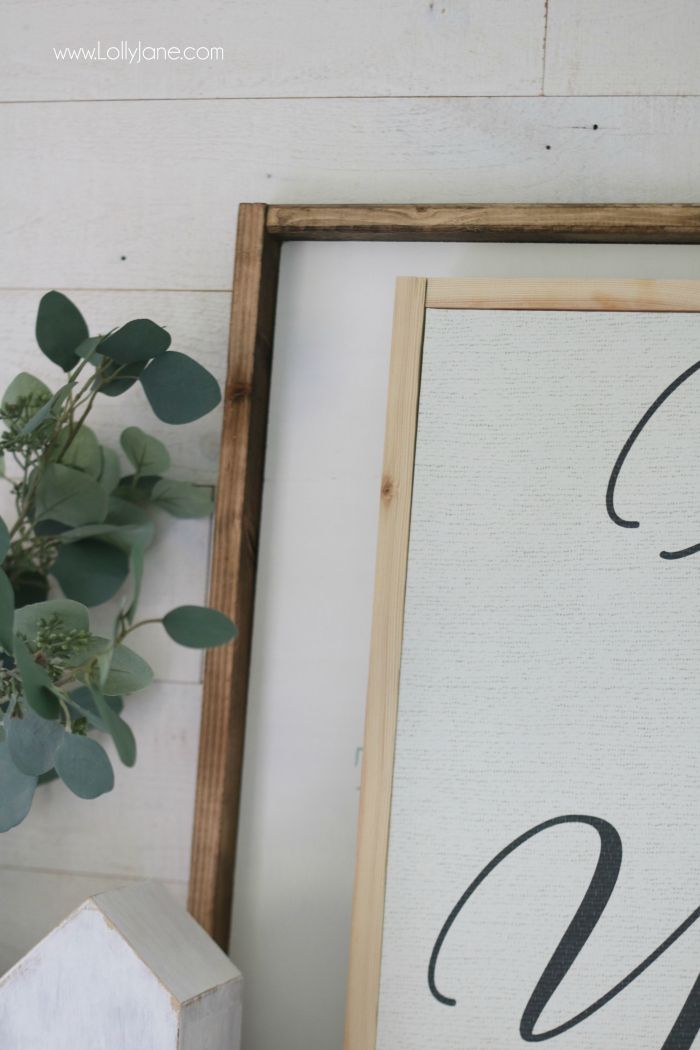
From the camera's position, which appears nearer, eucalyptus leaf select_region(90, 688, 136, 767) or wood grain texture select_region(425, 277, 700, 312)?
eucalyptus leaf select_region(90, 688, 136, 767)

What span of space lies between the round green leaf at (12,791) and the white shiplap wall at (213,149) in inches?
5.2

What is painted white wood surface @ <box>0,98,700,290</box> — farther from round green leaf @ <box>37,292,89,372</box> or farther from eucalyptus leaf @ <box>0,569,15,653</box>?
eucalyptus leaf @ <box>0,569,15,653</box>

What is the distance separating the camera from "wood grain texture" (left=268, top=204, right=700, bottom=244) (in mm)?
626

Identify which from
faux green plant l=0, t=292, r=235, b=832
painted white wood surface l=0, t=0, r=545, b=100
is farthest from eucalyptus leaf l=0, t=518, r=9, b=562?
painted white wood surface l=0, t=0, r=545, b=100

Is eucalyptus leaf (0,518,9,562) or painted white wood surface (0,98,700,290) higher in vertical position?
painted white wood surface (0,98,700,290)

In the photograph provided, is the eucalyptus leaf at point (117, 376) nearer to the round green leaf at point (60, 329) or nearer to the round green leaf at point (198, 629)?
the round green leaf at point (60, 329)

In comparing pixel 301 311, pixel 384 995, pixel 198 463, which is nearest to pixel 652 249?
pixel 301 311

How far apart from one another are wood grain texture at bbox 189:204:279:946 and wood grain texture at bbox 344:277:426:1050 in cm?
10

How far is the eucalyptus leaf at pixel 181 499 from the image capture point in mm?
651

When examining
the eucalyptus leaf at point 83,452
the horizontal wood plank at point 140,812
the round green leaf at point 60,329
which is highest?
the round green leaf at point 60,329

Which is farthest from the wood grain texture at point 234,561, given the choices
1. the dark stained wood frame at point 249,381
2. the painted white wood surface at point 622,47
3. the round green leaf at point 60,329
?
the painted white wood surface at point 622,47

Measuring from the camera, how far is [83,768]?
1.76ft

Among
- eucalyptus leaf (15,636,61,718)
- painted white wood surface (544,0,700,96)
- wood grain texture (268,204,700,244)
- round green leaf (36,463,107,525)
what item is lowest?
eucalyptus leaf (15,636,61,718)

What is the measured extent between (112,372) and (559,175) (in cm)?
33
